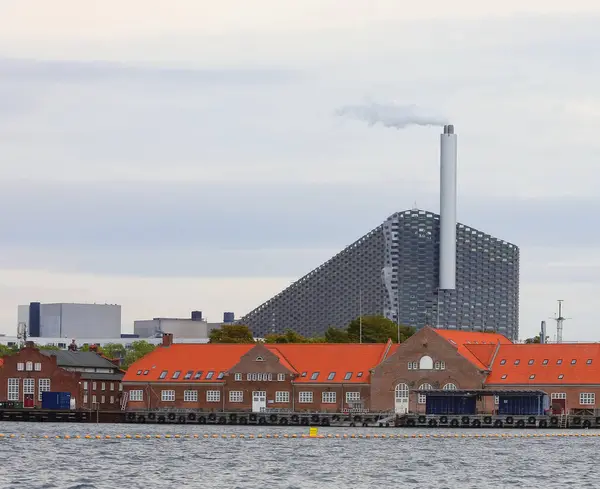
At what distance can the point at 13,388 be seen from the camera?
160000 mm

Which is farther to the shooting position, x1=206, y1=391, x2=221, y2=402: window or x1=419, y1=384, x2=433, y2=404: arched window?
x1=206, y1=391, x2=221, y2=402: window


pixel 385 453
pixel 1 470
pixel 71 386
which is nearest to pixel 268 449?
pixel 385 453

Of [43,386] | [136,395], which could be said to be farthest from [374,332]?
[43,386]

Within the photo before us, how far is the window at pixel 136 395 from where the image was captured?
6088 inches

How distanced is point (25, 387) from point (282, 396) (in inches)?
1016

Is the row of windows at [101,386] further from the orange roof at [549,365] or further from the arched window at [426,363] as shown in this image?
the orange roof at [549,365]

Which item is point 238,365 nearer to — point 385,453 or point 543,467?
point 385,453

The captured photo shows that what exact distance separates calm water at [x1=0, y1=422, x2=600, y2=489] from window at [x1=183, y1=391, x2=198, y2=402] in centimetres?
3217

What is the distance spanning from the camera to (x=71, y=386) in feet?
520

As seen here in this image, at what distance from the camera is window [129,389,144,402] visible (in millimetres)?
154625

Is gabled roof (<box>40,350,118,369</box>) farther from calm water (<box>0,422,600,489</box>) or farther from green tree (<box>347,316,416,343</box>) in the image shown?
calm water (<box>0,422,600,489</box>)

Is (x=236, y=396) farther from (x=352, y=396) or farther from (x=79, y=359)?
(x=79, y=359)

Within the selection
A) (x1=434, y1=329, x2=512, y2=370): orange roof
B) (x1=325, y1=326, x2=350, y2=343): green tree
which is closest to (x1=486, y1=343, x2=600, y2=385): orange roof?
(x1=434, y1=329, x2=512, y2=370): orange roof

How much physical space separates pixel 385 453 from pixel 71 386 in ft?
208
